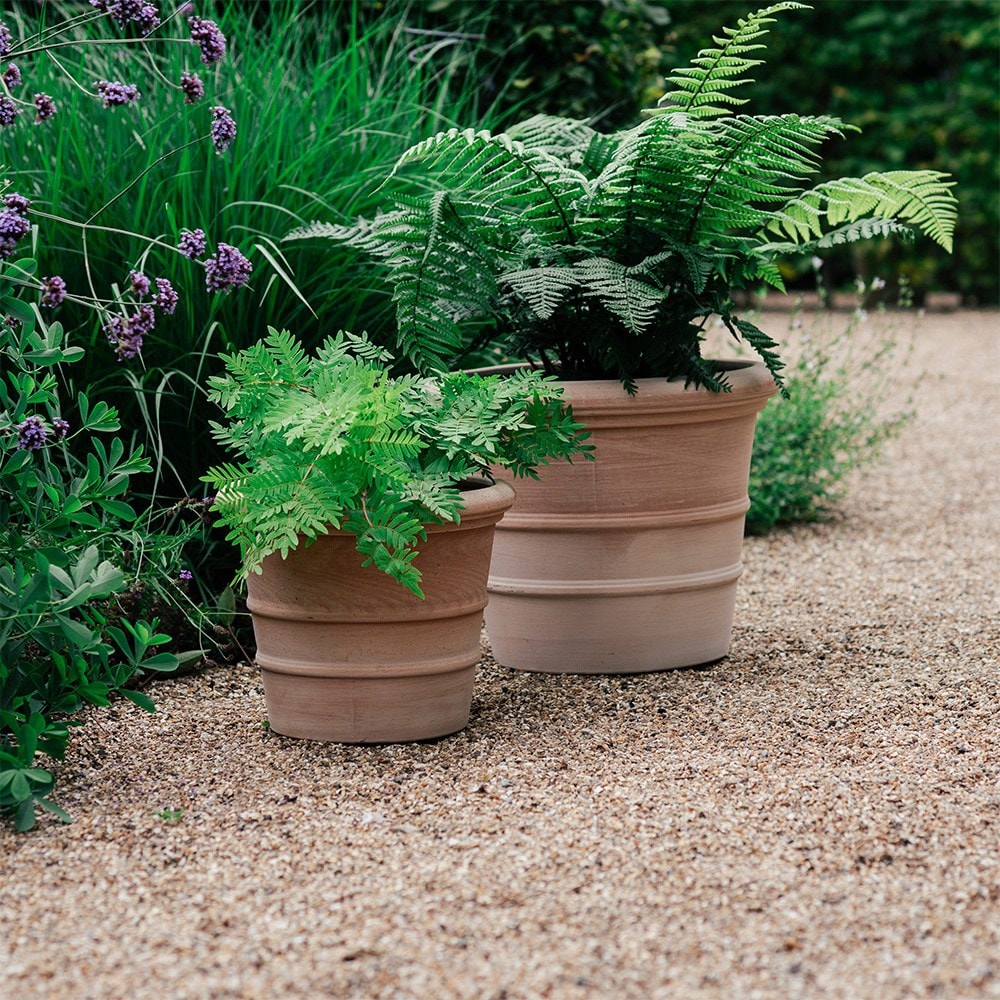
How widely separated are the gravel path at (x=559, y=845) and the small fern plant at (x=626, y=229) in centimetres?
69

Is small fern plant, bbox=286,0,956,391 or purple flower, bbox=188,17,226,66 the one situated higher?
purple flower, bbox=188,17,226,66

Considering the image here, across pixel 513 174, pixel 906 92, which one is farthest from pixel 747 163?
pixel 906 92

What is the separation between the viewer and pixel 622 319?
241 centimetres

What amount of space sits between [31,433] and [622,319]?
3.52 ft

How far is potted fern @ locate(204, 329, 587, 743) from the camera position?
206 centimetres

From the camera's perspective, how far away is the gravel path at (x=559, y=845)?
4.99ft

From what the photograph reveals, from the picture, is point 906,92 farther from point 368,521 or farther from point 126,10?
point 368,521

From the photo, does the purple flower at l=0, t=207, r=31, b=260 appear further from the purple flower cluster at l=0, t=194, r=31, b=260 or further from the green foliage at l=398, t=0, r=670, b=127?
the green foliage at l=398, t=0, r=670, b=127

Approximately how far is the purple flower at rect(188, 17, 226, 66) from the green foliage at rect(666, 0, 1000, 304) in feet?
25.8

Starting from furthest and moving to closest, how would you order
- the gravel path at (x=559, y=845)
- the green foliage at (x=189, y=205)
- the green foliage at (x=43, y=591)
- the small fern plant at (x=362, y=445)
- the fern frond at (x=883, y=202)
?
1. the green foliage at (x=189, y=205)
2. the fern frond at (x=883, y=202)
3. the small fern plant at (x=362, y=445)
4. the green foliage at (x=43, y=591)
5. the gravel path at (x=559, y=845)

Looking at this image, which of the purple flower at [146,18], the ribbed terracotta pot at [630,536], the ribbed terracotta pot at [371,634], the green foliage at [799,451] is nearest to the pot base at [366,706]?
the ribbed terracotta pot at [371,634]

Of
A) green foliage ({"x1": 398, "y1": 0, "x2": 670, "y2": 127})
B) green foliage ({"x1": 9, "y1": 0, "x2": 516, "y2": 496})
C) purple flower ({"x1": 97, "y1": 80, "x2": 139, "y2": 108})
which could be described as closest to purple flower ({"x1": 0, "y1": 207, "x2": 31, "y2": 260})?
purple flower ({"x1": 97, "y1": 80, "x2": 139, "y2": 108})

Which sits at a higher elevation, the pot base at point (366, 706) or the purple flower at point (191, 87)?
the purple flower at point (191, 87)

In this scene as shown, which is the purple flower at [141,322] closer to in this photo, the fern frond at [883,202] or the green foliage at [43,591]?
the green foliage at [43,591]
